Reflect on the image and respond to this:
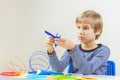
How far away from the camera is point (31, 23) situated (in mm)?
1615

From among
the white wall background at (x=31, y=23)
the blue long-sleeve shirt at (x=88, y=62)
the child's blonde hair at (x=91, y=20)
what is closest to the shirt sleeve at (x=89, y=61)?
the blue long-sleeve shirt at (x=88, y=62)

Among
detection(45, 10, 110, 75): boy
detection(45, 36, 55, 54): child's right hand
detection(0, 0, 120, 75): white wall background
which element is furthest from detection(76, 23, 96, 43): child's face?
detection(0, 0, 120, 75): white wall background

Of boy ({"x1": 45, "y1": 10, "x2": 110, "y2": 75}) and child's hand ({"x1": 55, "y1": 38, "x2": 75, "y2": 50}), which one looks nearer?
child's hand ({"x1": 55, "y1": 38, "x2": 75, "y2": 50})

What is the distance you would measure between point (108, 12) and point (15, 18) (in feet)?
2.11

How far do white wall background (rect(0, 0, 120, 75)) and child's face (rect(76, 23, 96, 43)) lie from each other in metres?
0.58

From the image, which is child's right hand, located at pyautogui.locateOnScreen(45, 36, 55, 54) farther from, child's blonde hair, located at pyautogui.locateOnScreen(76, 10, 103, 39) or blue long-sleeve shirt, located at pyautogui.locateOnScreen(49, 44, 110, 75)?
child's blonde hair, located at pyautogui.locateOnScreen(76, 10, 103, 39)

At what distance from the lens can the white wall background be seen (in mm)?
1575

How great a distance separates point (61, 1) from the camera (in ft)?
5.21

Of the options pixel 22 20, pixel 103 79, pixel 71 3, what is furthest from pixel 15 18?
pixel 103 79

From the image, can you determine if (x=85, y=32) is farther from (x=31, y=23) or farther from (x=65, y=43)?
(x=31, y=23)

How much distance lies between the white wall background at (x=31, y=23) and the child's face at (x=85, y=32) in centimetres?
58

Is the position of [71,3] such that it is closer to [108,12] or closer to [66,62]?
[108,12]

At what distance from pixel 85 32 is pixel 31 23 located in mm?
735

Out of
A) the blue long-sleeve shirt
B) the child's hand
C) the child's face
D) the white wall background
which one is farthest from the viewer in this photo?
the white wall background
